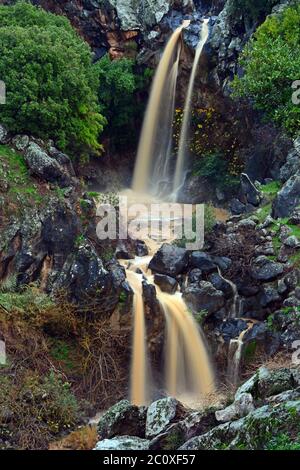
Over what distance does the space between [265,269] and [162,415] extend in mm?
5160

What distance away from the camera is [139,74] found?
69.3 ft

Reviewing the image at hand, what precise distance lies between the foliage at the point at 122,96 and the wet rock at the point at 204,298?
9613 millimetres

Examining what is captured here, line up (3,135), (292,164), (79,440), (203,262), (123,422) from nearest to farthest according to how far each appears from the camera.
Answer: (123,422), (79,440), (203,262), (3,135), (292,164)

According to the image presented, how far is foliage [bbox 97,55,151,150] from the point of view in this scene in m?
20.2

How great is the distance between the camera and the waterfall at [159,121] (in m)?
20.3

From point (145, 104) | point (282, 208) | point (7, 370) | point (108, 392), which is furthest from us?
point (145, 104)

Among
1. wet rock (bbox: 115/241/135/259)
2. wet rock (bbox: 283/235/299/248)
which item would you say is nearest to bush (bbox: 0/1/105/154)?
wet rock (bbox: 115/241/135/259)

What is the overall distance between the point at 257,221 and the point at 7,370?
6.84 meters

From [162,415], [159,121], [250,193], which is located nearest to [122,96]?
[159,121]

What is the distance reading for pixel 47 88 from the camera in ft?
47.5

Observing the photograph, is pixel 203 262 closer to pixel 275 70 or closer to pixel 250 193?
pixel 250 193

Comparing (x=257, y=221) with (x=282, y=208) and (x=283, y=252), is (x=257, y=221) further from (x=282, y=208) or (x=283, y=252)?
(x=283, y=252)

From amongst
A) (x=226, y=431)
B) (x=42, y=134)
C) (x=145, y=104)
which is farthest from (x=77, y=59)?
(x=226, y=431)

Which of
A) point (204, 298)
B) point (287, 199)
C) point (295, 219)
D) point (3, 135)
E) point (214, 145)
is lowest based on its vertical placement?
point (204, 298)
